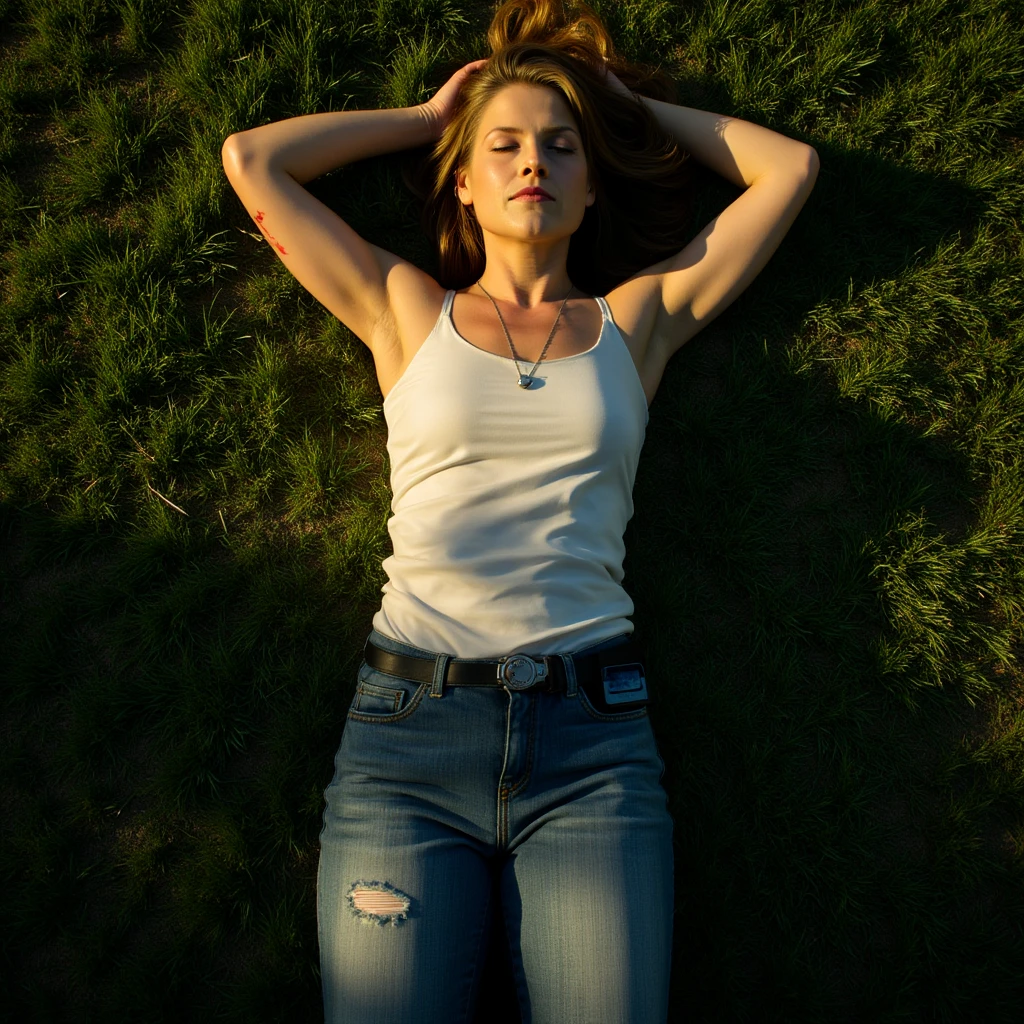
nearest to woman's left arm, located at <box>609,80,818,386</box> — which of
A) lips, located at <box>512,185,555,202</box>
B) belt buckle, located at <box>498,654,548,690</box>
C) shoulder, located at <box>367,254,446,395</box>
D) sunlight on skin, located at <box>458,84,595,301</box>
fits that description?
sunlight on skin, located at <box>458,84,595,301</box>

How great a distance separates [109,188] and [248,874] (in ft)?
11.0

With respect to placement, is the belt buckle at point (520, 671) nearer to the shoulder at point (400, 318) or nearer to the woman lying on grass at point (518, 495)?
the woman lying on grass at point (518, 495)

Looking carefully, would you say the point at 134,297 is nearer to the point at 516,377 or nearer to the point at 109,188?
the point at 109,188

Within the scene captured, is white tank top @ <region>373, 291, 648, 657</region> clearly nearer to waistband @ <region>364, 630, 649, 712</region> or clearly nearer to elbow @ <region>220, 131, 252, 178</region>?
waistband @ <region>364, 630, 649, 712</region>

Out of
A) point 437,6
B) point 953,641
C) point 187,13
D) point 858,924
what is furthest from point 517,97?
point 858,924

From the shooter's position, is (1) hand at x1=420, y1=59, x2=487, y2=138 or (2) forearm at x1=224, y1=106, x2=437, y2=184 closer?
(2) forearm at x1=224, y1=106, x2=437, y2=184

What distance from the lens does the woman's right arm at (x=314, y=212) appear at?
126 inches

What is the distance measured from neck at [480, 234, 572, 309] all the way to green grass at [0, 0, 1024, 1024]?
2.00ft

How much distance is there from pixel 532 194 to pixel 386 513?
5.09 feet

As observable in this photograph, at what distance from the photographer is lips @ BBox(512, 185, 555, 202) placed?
10.3ft

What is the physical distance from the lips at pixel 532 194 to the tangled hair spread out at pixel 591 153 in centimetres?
42

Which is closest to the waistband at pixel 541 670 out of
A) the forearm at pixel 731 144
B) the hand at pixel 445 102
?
the forearm at pixel 731 144

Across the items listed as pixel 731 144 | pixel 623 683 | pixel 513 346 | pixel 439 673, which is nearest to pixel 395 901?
pixel 439 673

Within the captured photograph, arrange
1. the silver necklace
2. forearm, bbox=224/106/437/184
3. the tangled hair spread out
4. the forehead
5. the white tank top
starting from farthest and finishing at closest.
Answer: the tangled hair spread out < forearm, bbox=224/106/437/184 < the forehead < the silver necklace < the white tank top
